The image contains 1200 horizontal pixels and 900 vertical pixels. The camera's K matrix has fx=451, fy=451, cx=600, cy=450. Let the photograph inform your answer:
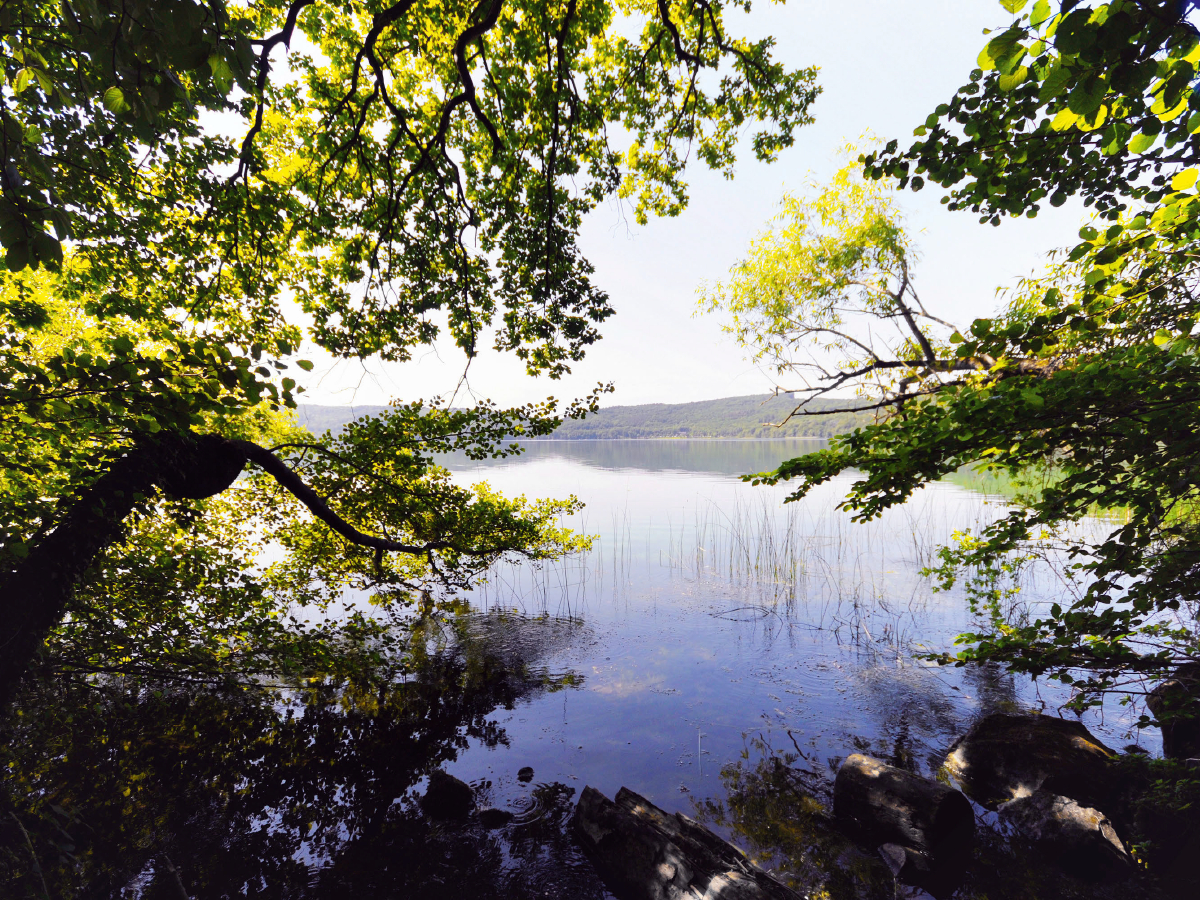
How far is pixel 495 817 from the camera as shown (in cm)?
604

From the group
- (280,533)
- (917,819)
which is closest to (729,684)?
(917,819)

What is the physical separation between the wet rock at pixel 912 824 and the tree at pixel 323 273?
6.00 meters

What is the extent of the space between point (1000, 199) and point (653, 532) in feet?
67.7

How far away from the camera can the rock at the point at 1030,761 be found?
5.93 m

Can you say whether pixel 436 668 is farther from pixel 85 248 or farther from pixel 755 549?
pixel 755 549

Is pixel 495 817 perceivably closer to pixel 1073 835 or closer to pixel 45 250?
pixel 1073 835

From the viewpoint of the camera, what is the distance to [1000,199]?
3994 millimetres

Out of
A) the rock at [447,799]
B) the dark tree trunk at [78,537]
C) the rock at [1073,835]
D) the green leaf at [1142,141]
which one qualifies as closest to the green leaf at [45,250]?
the dark tree trunk at [78,537]

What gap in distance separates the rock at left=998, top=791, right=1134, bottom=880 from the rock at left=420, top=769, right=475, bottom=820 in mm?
7148

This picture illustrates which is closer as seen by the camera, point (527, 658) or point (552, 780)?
point (552, 780)

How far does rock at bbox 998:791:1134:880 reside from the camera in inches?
197

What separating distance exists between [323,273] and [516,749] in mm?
9036

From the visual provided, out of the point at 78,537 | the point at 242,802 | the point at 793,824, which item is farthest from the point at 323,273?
the point at 793,824

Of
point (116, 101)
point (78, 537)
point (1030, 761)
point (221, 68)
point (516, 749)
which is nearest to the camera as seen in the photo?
point (116, 101)
